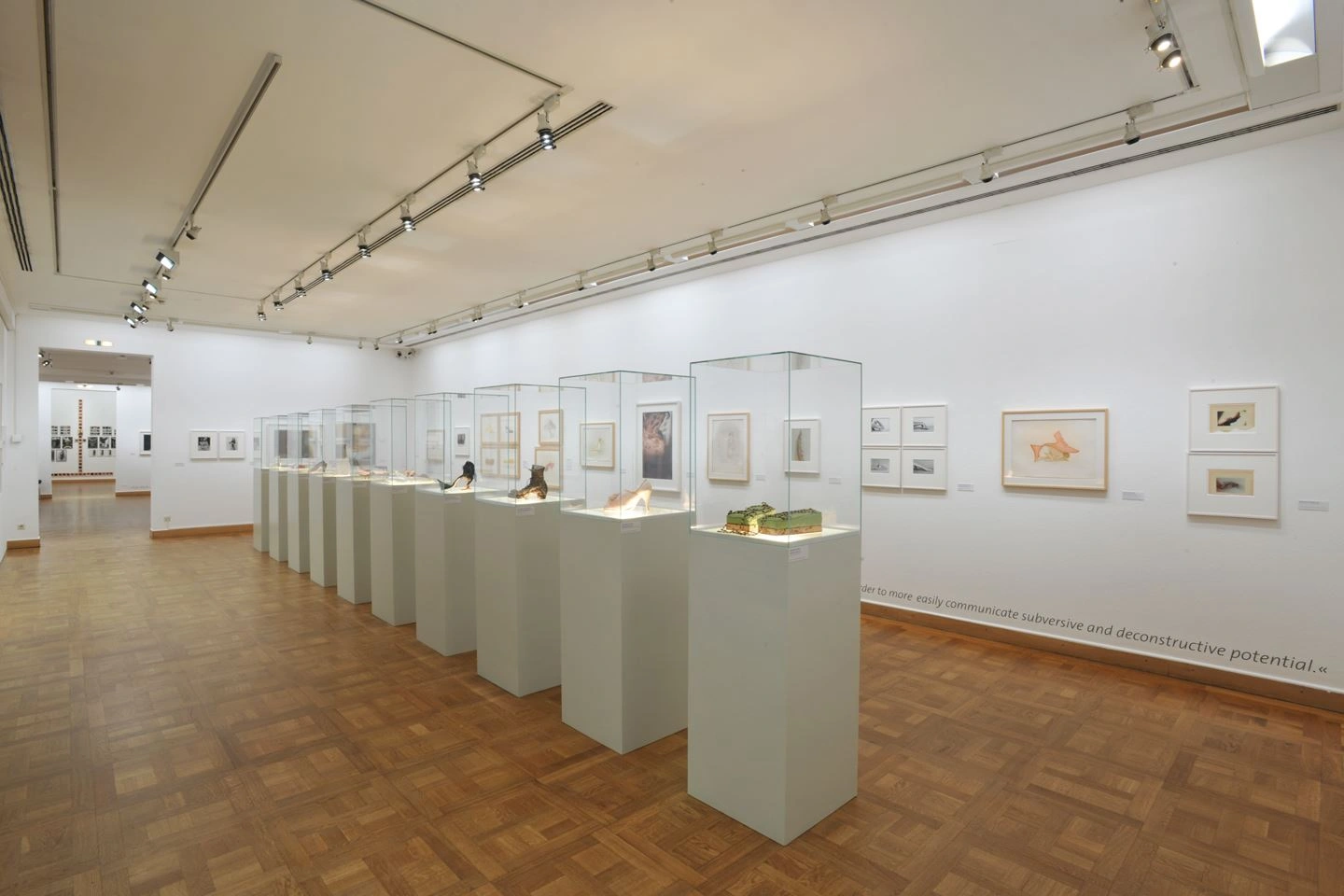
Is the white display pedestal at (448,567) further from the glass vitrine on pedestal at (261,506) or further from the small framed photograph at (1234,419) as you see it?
the glass vitrine on pedestal at (261,506)

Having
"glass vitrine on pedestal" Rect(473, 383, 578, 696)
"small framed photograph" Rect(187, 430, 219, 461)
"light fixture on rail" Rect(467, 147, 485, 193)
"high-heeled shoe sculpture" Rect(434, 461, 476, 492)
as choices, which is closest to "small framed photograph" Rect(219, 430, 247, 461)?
"small framed photograph" Rect(187, 430, 219, 461)

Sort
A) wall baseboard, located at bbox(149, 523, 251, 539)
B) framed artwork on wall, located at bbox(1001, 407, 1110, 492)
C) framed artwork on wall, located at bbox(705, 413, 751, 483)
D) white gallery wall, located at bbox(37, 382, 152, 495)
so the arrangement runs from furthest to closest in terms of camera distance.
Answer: white gallery wall, located at bbox(37, 382, 152, 495), wall baseboard, located at bbox(149, 523, 251, 539), framed artwork on wall, located at bbox(1001, 407, 1110, 492), framed artwork on wall, located at bbox(705, 413, 751, 483)

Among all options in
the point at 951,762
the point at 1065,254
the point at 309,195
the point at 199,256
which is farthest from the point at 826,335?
→ the point at 199,256

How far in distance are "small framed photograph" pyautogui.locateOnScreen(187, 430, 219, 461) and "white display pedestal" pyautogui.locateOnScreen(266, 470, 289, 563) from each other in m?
3.22

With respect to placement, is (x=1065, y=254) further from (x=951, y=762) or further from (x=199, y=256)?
(x=199, y=256)

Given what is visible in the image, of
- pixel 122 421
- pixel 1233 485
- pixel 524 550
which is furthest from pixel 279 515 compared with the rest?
pixel 122 421

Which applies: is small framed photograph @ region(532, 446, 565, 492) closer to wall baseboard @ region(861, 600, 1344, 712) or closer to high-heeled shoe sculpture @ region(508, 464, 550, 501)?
high-heeled shoe sculpture @ region(508, 464, 550, 501)

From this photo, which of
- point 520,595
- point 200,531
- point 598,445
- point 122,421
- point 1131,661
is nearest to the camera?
point 598,445

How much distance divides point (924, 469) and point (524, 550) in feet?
12.2

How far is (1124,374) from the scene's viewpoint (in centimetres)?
487

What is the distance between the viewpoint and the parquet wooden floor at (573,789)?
8.34ft

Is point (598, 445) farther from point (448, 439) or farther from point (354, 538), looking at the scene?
point (354, 538)

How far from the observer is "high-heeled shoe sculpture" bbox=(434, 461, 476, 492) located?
5172mm

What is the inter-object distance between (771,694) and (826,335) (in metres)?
4.59
